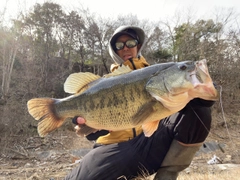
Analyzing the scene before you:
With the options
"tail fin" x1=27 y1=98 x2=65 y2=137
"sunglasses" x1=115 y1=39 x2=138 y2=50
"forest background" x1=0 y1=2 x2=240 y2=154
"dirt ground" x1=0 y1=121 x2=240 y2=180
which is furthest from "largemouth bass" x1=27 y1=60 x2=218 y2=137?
"forest background" x1=0 y1=2 x2=240 y2=154

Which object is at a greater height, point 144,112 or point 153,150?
point 144,112

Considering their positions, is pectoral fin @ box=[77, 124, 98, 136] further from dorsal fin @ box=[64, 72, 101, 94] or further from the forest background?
the forest background

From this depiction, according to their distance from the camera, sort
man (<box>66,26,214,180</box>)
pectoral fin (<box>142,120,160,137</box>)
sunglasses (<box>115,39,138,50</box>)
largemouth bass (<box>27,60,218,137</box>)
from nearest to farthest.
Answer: largemouth bass (<box>27,60,218,137</box>) → pectoral fin (<box>142,120,160,137</box>) → man (<box>66,26,214,180</box>) → sunglasses (<box>115,39,138,50</box>)

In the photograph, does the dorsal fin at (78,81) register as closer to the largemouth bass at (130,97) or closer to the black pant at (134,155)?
the largemouth bass at (130,97)

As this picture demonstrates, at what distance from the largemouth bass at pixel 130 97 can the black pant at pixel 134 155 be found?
1.48 feet

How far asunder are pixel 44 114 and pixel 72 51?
1494 cm

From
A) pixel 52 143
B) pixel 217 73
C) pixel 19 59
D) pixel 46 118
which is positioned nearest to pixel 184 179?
pixel 46 118

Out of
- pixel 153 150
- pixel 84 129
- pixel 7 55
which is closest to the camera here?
pixel 84 129

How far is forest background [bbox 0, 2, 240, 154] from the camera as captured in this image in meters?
13.3

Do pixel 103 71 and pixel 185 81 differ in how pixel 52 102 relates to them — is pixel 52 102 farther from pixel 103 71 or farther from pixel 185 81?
pixel 103 71

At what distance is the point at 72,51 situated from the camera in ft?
54.6

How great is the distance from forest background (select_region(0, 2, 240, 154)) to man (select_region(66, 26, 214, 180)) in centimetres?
968

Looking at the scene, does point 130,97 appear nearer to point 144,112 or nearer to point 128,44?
point 144,112

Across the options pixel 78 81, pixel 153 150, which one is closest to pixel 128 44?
pixel 78 81
